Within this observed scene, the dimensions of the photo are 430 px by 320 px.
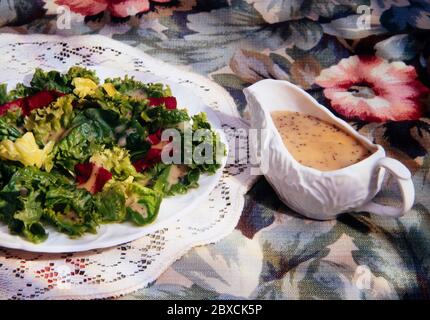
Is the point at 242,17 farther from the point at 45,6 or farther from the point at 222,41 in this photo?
the point at 45,6

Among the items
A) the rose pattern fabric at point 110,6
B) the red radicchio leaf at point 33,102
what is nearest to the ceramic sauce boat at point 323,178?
the red radicchio leaf at point 33,102

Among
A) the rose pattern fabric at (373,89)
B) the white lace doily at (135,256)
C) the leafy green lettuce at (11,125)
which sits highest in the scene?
the leafy green lettuce at (11,125)

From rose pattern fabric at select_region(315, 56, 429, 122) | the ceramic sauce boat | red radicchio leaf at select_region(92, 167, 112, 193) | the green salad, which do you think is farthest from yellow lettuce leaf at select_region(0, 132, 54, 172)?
rose pattern fabric at select_region(315, 56, 429, 122)

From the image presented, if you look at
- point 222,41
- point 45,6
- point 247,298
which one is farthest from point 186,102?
point 45,6

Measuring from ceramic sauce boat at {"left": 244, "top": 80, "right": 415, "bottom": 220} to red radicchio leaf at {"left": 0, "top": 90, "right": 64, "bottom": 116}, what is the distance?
0.38m

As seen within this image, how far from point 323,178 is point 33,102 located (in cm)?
56

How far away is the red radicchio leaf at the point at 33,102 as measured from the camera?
1.14 meters

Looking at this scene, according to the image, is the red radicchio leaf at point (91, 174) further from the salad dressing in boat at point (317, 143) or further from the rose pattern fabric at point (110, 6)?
the rose pattern fabric at point (110, 6)

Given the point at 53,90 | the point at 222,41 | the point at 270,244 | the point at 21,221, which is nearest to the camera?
the point at 21,221

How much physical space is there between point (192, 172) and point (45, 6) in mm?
793

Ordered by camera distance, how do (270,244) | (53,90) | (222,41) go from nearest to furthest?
1. (270,244)
2. (53,90)
3. (222,41)

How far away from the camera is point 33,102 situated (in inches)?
45.1

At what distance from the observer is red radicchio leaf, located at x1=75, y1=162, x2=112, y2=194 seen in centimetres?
99

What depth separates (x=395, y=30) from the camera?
5.09ft
